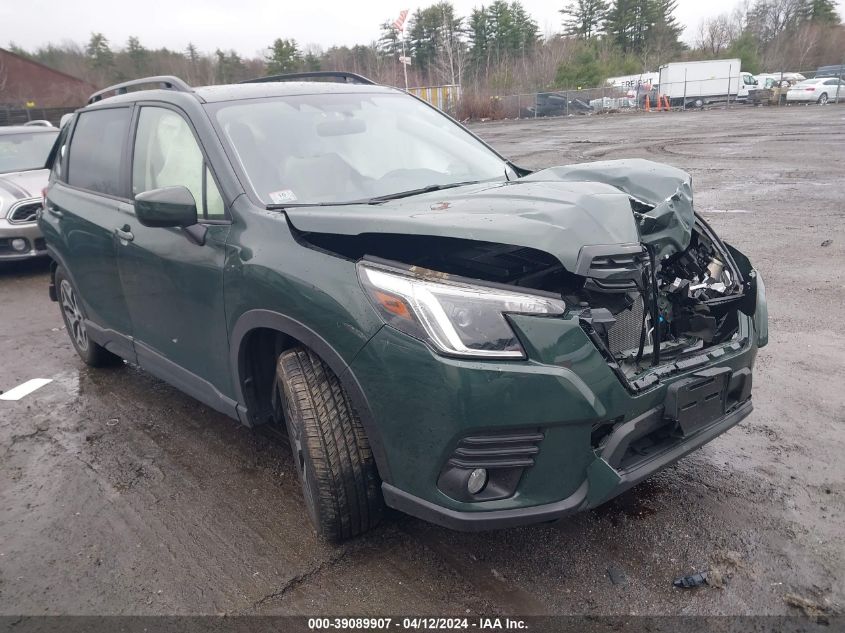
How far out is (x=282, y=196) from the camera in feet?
9.68

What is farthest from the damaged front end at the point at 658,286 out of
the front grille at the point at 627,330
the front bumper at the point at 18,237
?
the front bumper at the point at 18,237

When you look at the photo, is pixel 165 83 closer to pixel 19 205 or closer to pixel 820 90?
pixel 19 205

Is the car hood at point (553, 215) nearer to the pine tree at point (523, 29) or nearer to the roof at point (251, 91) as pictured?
the roof at point (251, 91)

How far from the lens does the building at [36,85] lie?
1831 inches

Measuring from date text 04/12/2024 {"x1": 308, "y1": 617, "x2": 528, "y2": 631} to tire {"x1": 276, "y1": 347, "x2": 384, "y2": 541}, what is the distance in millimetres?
360

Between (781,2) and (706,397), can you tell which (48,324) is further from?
(781,2)

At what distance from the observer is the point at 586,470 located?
2178 millimetres

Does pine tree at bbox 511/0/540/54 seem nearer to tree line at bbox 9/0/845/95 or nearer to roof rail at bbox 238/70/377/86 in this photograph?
tree line at bbox 9/0/845/95

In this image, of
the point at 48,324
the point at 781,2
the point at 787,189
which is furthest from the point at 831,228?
the point at 781,2

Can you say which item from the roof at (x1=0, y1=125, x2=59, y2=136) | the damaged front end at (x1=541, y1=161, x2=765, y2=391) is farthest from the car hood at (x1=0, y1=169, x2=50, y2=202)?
the damaged front end at (x1=541, y1=161, x2=765, y2=391)

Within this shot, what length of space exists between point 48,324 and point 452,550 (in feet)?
17.1

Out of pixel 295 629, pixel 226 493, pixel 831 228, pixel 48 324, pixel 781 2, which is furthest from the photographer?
pixel 781 2

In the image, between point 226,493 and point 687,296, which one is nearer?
point 687,296

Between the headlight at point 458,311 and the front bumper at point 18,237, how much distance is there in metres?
7.20
